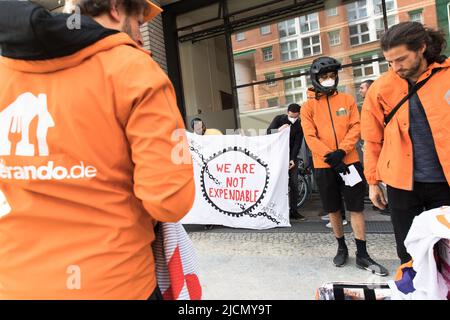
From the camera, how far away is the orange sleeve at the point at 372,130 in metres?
2.72

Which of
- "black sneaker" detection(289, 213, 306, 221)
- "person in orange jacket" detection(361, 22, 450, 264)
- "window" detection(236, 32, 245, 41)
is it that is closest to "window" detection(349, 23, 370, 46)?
"window" detection(236, 32, 245, 41)

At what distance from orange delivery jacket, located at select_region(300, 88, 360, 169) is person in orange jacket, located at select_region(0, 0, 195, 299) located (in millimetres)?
2843

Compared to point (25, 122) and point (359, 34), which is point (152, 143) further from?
point (359, 34)

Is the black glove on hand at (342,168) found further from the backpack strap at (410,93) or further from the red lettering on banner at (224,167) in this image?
the red lettering on banner at (224,167)

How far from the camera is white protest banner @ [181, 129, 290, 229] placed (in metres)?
5.20

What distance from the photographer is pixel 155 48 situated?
7.39m

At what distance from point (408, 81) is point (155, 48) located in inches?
224

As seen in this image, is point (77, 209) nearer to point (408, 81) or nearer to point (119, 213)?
point (119, 213)

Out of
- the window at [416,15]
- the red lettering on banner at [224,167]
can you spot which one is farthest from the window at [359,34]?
the red lettering on banner at [224,167]

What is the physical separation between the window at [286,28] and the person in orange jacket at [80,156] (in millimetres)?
7129

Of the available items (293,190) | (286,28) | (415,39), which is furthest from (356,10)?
(415,39)

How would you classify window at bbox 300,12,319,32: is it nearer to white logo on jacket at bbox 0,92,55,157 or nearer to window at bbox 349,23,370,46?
window at bbox 349,23,370,46
